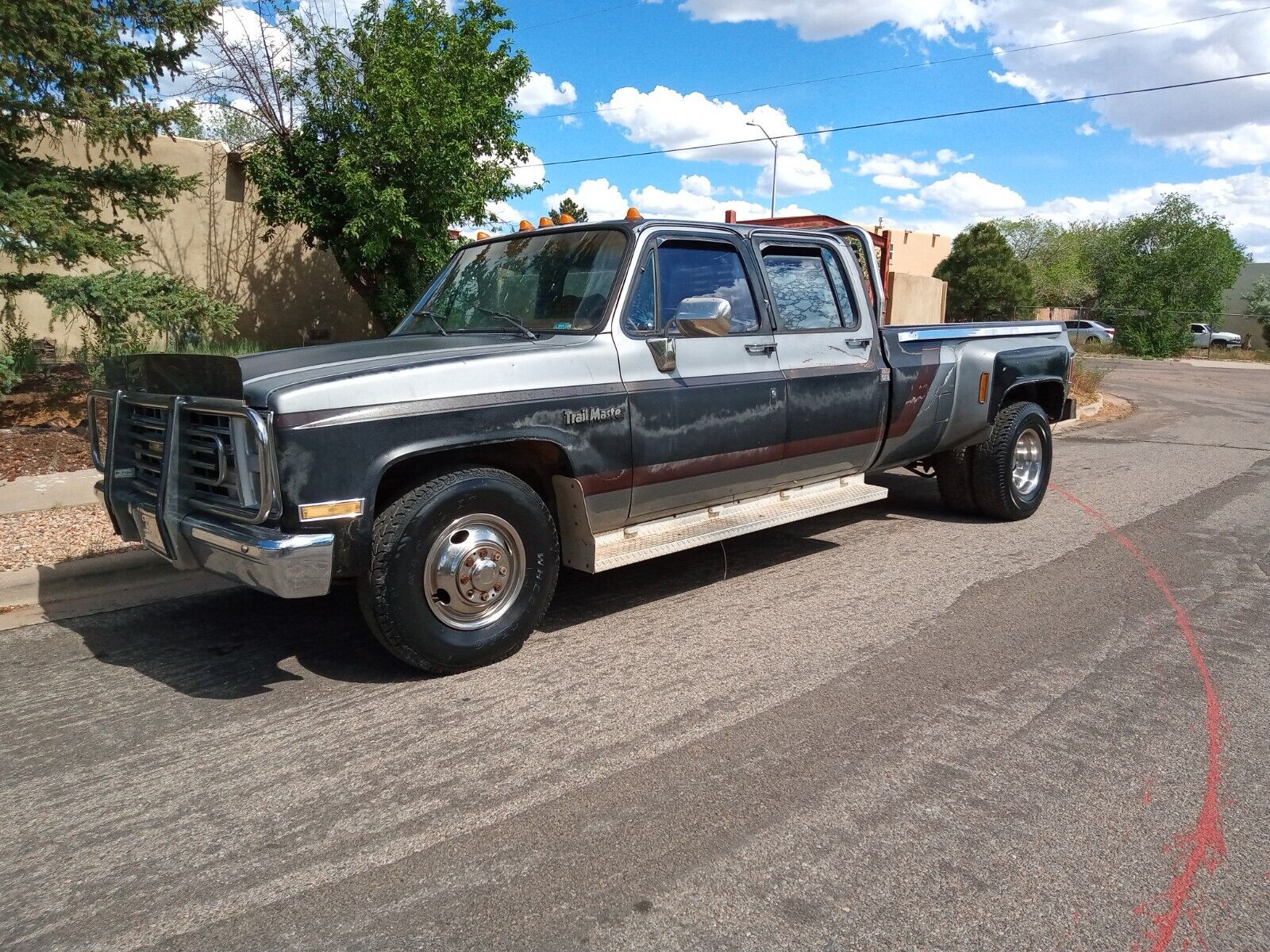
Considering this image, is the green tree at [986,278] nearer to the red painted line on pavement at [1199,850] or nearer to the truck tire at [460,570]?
the red painted line on pavement at [1199,850]

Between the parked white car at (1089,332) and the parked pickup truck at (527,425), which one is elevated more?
the parked white car at (1089,332)

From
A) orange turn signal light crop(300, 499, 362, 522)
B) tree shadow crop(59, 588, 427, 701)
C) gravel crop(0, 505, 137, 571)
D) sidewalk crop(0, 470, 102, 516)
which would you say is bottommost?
tree shadow crop(59, 588, 427, 701)

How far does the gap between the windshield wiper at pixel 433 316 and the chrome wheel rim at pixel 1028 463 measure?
459cm

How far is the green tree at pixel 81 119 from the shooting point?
27.1ft

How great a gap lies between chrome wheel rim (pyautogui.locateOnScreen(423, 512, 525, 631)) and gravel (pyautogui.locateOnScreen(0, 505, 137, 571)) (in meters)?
2.89

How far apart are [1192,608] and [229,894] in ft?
16.6

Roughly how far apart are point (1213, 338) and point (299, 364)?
5253cm

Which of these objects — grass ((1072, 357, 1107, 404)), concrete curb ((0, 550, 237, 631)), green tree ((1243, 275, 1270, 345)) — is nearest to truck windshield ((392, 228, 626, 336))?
concrete curb ((0, 550, 237, 631))

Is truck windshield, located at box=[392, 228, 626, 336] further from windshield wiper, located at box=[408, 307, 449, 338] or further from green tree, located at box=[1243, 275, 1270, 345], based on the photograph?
green tree, located at box=[1243, 275, 1270, 345]

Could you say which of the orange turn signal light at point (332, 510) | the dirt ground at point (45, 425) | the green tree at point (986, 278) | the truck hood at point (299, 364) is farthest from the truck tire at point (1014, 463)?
the green tree at point (986, 278)

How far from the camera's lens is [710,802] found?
10.4 ft

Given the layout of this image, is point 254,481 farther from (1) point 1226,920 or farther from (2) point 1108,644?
(2) point 1108,644

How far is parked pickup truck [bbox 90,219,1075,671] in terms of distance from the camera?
3.76 metres

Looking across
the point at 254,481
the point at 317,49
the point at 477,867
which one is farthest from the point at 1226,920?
the point at 317,49
